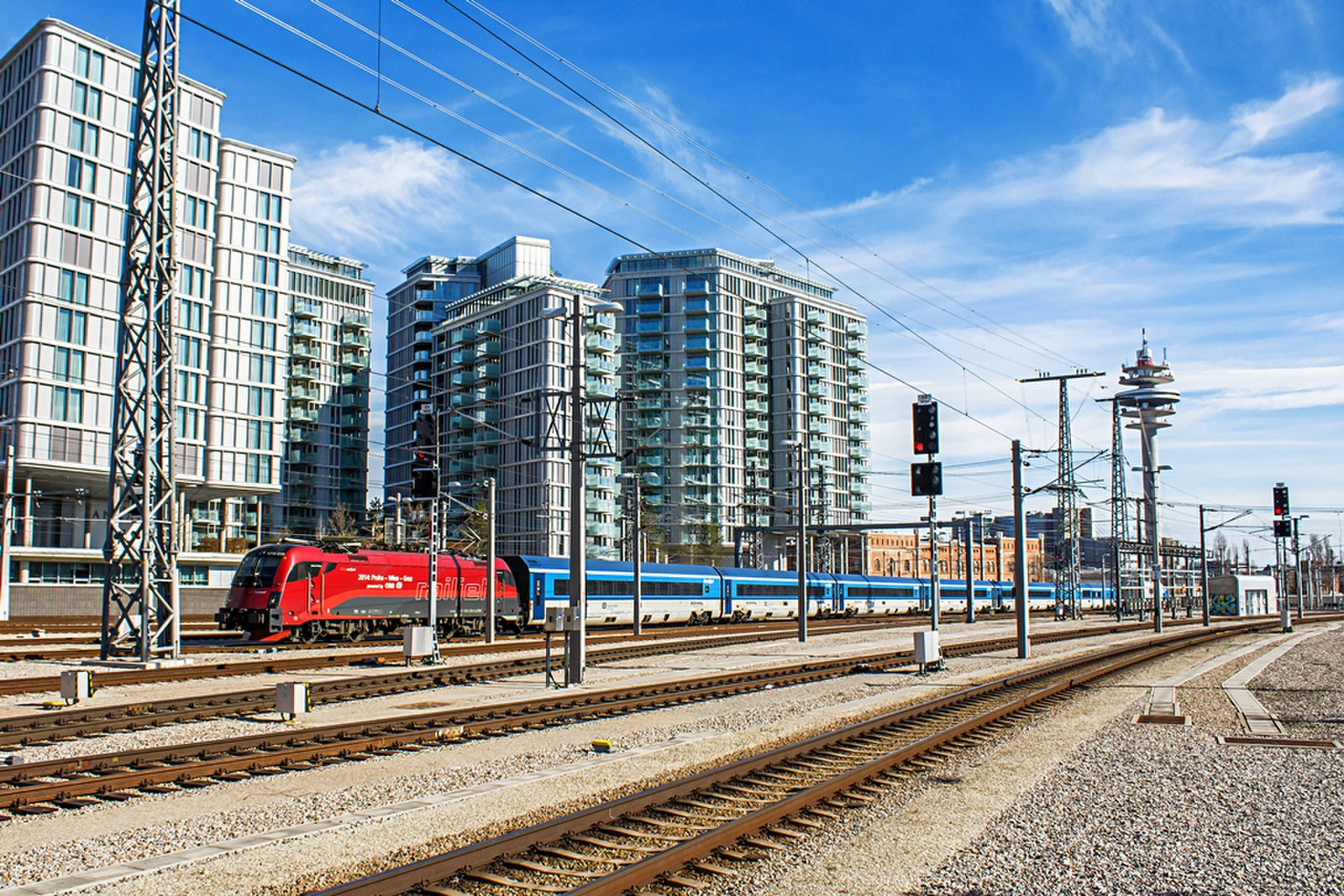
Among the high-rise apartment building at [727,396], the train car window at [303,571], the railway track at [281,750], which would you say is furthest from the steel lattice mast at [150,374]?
the high-rise apartment building at [727,396]

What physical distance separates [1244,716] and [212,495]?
2938 inches

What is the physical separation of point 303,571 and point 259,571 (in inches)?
54.5

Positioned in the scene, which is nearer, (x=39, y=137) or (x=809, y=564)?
(x=39, y=137)

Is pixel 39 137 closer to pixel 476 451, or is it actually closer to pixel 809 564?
pixel 476 451

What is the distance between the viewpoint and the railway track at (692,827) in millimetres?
7988

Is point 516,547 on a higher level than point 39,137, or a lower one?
lower

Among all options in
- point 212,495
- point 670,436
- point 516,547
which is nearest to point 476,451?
point 516,547

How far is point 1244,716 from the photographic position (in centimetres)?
1919

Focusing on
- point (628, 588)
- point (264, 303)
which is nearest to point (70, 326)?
point (264, 303)

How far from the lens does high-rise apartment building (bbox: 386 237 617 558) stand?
3994 inches

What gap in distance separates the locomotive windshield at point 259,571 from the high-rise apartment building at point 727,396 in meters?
76.7

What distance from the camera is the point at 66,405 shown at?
225 ft

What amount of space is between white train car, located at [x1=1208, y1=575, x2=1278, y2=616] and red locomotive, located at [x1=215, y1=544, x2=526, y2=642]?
7004 centimetres

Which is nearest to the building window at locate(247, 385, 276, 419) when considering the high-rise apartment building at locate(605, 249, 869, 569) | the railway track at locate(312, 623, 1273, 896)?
the high-rise apartment building at locate(605, 249, 869, 569)
